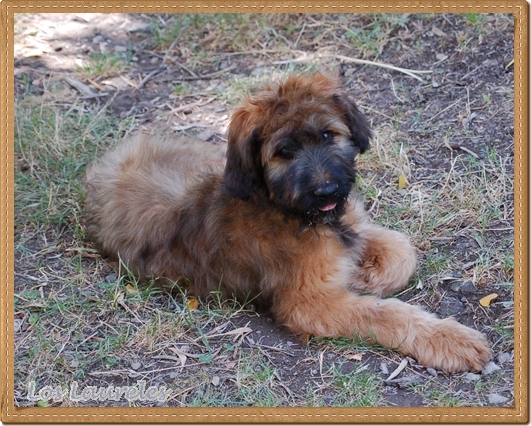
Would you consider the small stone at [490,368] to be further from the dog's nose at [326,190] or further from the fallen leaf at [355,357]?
the dog's nose at [326,190]

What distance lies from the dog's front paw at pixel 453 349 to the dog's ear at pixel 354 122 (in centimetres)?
131

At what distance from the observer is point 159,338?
5.37m

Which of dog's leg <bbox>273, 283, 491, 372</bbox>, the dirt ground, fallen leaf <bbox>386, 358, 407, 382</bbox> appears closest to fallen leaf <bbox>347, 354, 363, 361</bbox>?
the dirt ground

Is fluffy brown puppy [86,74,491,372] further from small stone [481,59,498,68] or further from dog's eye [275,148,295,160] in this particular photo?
small stone [481,59,498,68]

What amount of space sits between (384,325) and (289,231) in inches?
35.2

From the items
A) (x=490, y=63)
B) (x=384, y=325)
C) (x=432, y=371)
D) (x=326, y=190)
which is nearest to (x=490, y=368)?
(x=432, y=371)

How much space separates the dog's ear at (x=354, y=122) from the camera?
5211 millimetres

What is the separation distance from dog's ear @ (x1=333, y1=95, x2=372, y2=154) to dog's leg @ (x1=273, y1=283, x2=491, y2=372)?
99cm

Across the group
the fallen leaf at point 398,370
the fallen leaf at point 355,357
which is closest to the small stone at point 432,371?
the fallen leaf at point 398,370

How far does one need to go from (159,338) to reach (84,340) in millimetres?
516

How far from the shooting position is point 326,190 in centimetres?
487

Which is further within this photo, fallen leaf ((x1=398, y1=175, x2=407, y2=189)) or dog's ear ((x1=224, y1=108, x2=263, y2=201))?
fallen leaf ((x1=398, y1=175, x2=407, y2=189))

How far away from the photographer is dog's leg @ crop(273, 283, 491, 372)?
4973 millimetres

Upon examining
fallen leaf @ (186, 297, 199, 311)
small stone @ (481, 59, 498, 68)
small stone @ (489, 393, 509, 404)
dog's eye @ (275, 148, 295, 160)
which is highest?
small stone @ (481, 59, 498, 68)
